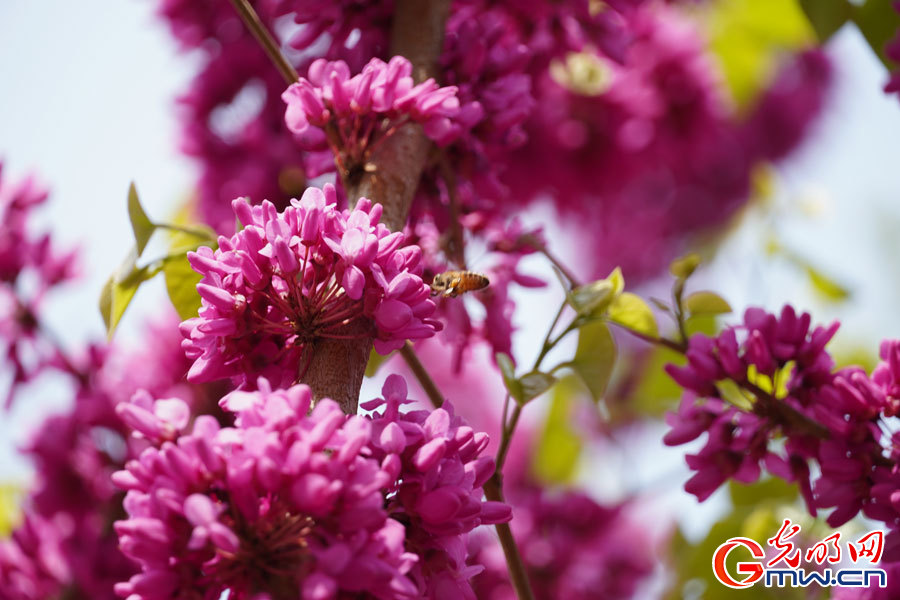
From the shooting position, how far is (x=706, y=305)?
5.58 ft

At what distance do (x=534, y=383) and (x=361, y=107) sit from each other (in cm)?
50

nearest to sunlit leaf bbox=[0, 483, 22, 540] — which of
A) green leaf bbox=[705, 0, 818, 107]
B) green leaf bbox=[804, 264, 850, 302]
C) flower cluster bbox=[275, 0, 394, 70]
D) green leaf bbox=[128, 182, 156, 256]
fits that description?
green leaf bbox=[128, 182, 156, 256]

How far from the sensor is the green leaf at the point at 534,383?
4.59 feet

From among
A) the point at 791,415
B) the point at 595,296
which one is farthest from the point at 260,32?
the point at 791,415

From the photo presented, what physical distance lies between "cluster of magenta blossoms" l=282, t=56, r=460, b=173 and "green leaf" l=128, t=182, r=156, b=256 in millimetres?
349

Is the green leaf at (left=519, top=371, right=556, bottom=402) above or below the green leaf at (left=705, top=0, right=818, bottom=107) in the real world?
above

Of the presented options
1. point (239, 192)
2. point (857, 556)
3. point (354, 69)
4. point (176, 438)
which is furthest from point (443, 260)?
point (239, 192)

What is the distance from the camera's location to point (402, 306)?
1133 mm

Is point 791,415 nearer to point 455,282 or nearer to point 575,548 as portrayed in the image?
point 455,282

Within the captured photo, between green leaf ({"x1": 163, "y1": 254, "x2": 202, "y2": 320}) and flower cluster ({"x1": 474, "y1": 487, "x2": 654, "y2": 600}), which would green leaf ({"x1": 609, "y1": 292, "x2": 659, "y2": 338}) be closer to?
green leaf ({"x1": 163, "y1": 254, "x2": 202, "y2": 320})

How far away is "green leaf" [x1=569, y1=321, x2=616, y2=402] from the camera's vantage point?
1.54 m
